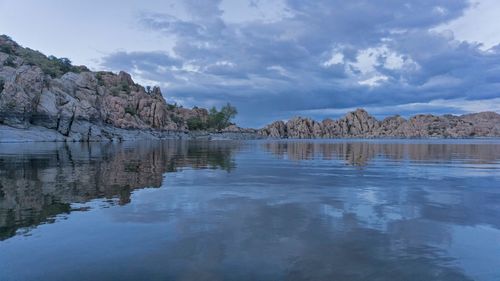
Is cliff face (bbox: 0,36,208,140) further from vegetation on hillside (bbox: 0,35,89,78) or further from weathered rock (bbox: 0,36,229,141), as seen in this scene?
vegetation on hillside (bbox: 0,35,89,78)

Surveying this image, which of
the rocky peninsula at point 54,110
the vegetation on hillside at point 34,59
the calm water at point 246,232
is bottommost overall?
the calm water at point 246,232

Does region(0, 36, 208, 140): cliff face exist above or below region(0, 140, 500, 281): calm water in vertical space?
above

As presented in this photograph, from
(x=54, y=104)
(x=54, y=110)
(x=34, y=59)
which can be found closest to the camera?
(x=54, y=110)

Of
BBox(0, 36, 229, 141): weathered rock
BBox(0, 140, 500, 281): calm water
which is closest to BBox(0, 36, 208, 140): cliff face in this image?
BBox(0, 36, 229, 141): weathered rock

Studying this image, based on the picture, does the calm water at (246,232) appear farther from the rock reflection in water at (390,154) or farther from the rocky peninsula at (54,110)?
the rocky peninsula at (54,110)

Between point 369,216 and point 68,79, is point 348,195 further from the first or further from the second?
point 68,79

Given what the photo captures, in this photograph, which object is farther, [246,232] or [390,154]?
[390,154]

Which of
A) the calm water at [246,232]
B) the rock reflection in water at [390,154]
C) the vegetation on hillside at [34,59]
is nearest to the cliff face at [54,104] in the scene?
the vegetation on hillside at [34,59]

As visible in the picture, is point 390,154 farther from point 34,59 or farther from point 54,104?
point 34,59

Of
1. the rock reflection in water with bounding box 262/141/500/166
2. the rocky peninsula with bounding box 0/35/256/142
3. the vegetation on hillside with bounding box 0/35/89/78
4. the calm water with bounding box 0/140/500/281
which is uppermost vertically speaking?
→ the vegetation on hillside with bounding box 0/35/89/78

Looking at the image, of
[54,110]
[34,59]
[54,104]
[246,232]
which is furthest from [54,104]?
[246,232]

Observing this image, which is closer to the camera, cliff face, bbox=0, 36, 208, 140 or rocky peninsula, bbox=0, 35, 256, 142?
rocky peninsula, bbox=0, 35, 256, 142

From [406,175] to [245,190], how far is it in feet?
37.9

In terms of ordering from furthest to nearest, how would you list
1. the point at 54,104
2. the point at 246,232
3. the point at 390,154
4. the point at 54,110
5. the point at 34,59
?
1. the point at 34,59
2. the point at 54,104
3. the point at 54,110
4. the point at 390,154
5. the point at 246,232
